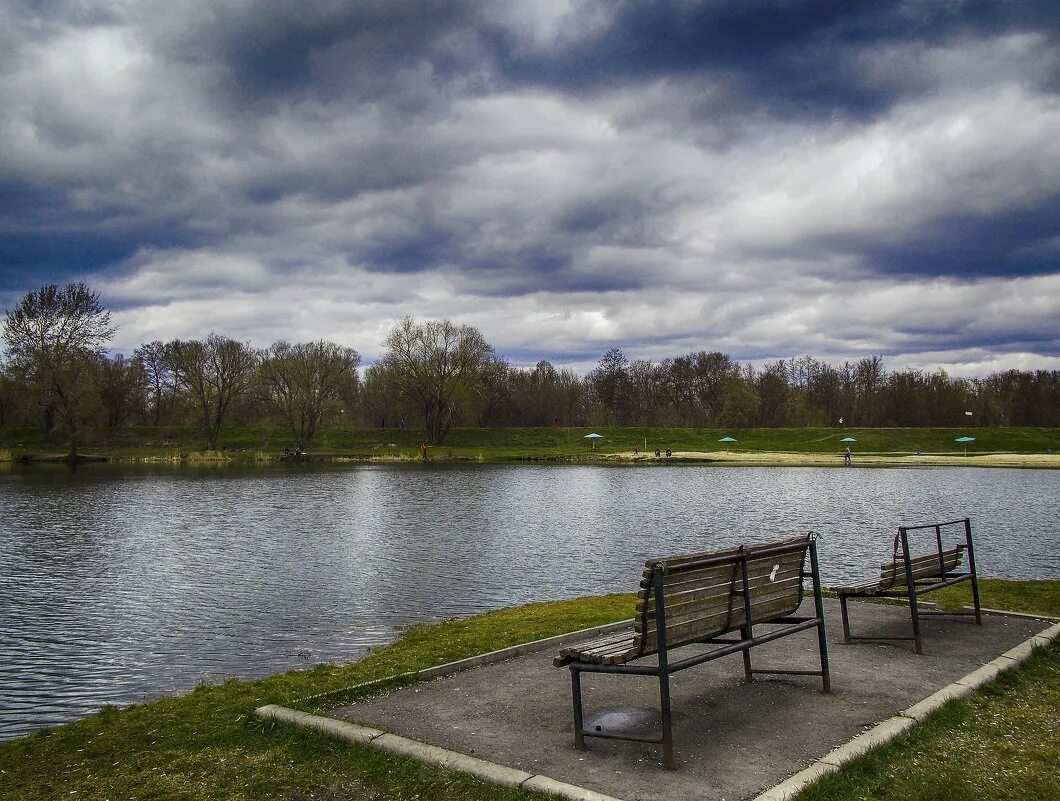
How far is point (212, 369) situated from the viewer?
8712 cm

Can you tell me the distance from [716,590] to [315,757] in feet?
12.4

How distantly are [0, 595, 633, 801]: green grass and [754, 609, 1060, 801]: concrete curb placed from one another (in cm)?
209

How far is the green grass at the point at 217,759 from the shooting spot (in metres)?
5.90

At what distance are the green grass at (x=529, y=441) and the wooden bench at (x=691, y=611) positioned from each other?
78673 mm

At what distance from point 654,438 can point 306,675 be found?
93.6 metres

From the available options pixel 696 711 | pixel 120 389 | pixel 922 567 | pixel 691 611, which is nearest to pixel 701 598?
pixel 691 611

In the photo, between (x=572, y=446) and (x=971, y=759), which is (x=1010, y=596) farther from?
(x=572, y=446)

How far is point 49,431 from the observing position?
8256cm

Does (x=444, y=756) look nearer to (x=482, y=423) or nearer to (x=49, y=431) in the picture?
(x=49, y=431)

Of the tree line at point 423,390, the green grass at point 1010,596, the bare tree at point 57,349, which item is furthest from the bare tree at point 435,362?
the green grass at point 1010,596

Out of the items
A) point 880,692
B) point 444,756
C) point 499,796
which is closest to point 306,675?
point 444,756

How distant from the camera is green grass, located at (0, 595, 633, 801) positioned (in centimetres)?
590

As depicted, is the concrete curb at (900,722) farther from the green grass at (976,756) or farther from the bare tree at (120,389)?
the bare tree at (120,389)

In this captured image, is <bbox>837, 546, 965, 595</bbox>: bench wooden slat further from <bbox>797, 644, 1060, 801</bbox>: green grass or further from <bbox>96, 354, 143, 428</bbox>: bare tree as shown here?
<bbox>96, 354, 143, 428</bbox>: bare tree
